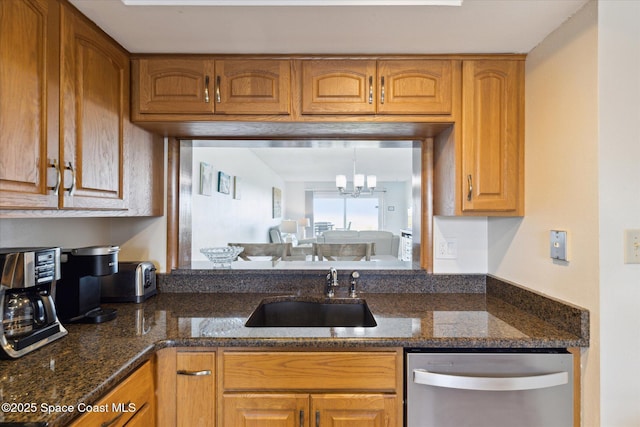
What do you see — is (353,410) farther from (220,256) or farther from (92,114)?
(92,114)

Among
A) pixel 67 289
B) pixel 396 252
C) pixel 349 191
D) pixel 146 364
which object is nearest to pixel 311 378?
pixel 146 364

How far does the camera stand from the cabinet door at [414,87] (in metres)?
1.55

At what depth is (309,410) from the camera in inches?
48.2

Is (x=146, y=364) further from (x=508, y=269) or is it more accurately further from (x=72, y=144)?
(x=508, y=269)

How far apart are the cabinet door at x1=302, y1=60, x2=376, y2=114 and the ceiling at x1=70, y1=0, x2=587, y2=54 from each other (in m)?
0.06

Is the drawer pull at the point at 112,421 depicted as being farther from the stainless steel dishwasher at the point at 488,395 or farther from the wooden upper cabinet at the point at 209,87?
the wooden upper cabinet at the point at 209,87

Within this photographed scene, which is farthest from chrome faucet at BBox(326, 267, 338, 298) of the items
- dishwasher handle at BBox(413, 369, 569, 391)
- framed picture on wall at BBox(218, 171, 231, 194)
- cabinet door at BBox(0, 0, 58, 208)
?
framed picture on wall at BBox(218, 171, 231, 194)

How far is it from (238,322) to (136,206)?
0.74 m

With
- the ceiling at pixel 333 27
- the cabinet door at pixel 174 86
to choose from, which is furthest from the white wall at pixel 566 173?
the cabinet door at pixel 174 86

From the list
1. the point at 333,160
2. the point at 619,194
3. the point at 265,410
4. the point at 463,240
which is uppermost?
the point at 333,160

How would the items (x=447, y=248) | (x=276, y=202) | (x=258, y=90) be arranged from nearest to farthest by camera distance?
(x=258, y=90) → (x=447, y=248) → (x=276, y=202)

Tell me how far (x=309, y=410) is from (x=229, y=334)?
1.29ft

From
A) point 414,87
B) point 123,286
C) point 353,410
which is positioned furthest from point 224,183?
point 353,410

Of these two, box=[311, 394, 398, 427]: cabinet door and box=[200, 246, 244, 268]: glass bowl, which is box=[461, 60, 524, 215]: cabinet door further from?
box=[200, 246, 244, 268]: glass bowl
